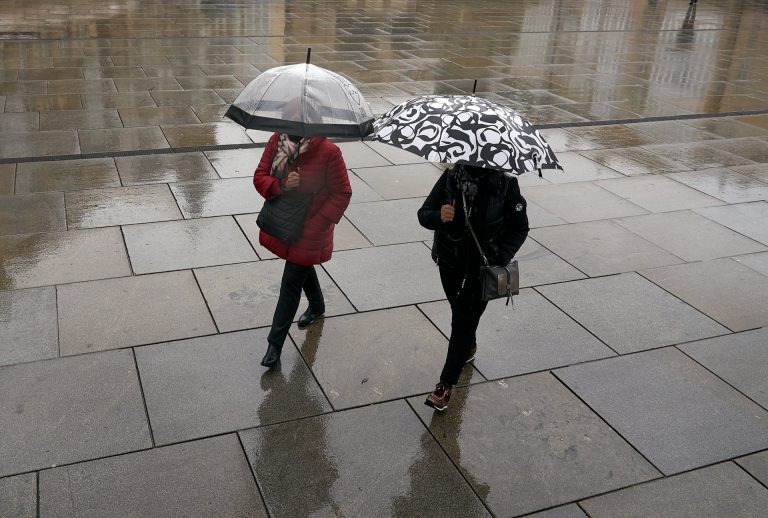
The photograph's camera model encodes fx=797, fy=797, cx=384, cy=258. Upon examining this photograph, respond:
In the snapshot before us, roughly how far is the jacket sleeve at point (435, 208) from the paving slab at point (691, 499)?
1.63 metres

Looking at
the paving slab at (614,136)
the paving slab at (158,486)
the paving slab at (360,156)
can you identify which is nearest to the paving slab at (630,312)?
the paving slab at (158,486)

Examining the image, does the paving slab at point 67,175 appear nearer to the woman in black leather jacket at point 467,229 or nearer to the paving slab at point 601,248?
the paving slab at point 601,248

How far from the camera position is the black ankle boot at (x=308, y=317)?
5.51 meters

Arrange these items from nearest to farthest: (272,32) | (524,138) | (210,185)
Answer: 1. (524,138)
2. (210,185)
3. (272,32)

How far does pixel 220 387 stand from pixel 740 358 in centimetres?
346

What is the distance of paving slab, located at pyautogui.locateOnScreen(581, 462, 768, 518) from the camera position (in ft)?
13.1

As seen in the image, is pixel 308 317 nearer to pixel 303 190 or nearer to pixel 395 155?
pixel 303 190

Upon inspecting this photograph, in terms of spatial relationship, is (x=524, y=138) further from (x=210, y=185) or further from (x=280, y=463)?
(x=210, y=185)

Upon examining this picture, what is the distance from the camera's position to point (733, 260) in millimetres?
6922

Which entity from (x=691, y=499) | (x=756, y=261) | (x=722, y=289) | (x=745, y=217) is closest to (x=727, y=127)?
(x=745, y=217)

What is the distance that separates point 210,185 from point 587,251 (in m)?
3.73

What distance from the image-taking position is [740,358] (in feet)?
17.8

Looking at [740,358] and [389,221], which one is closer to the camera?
[740,358]

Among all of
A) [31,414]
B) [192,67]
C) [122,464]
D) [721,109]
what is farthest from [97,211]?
[721,109]
